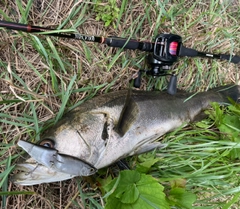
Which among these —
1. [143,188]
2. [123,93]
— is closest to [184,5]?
[123,93]

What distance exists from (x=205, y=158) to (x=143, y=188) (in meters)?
0.84

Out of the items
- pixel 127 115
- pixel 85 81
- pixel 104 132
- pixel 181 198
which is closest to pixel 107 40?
pixel 85 81

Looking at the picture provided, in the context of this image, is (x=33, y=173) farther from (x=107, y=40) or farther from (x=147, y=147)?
(x=107, y=40)

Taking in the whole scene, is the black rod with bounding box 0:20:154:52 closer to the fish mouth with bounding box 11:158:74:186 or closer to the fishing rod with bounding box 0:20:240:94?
the fishing rod with bounding box 0:20:240:94

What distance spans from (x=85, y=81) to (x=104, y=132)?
2.03 ft

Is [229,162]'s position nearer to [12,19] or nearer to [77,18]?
[77,18]

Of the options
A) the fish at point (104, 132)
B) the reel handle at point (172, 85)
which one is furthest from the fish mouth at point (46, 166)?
the reel handle at point (172, 85)

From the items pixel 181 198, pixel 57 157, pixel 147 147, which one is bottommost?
pixel 181 198

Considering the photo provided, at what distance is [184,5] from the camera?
3.07 meters

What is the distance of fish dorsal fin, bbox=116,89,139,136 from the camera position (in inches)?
96.5

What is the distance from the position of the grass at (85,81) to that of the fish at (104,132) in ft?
0.70

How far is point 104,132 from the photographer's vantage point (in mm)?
2381

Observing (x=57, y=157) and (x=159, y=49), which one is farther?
(x=159, y=49)

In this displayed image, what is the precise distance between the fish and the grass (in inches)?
8.3
